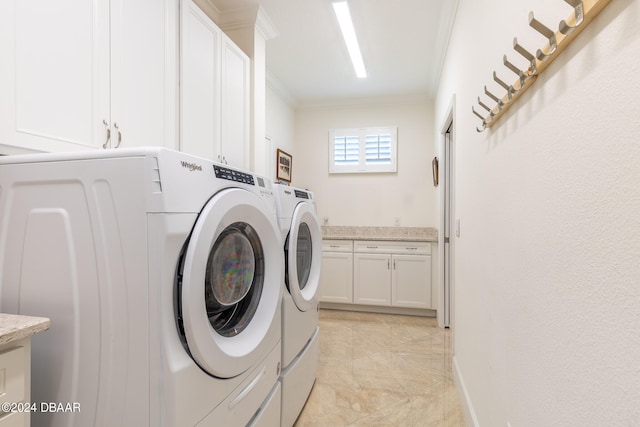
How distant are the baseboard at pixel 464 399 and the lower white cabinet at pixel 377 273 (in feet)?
4.57

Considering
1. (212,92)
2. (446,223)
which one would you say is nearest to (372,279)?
(446,223)

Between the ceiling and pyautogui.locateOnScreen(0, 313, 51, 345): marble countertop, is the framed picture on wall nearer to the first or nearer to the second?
the ceiling

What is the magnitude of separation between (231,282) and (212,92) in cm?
139

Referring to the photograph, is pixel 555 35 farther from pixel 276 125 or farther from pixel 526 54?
pixel 276 125

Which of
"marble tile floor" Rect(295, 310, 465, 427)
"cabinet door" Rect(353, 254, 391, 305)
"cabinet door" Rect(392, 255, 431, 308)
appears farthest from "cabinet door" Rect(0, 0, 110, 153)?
"cabinet door" Rect(392, 255, 431, 308)

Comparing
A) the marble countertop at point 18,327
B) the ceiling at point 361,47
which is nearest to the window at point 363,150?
the ceiling at point 361,47

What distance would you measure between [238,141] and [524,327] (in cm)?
202

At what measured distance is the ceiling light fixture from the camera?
2.29 meters

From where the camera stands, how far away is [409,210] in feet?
13.4

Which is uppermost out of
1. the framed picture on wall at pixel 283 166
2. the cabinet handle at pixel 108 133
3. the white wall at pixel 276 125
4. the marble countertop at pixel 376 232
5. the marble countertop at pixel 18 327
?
the white wall at pixel 276 125

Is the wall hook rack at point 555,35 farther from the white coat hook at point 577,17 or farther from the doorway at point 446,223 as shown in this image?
the doorway at point 446,223

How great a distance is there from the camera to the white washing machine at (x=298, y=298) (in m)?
1.59

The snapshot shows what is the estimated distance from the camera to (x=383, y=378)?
7.32ft

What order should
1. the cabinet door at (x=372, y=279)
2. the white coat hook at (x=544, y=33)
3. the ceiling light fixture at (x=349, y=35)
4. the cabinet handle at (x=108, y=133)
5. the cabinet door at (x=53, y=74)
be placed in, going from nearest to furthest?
the white coat hook at (x=544, y=33)
the cabinet door at (x=53, y=74)
the cabinet handle at (x=108, y=133)
the ceiling light fixture at (x=349, y=35)
the cabinet door at (x=372, y=279)
